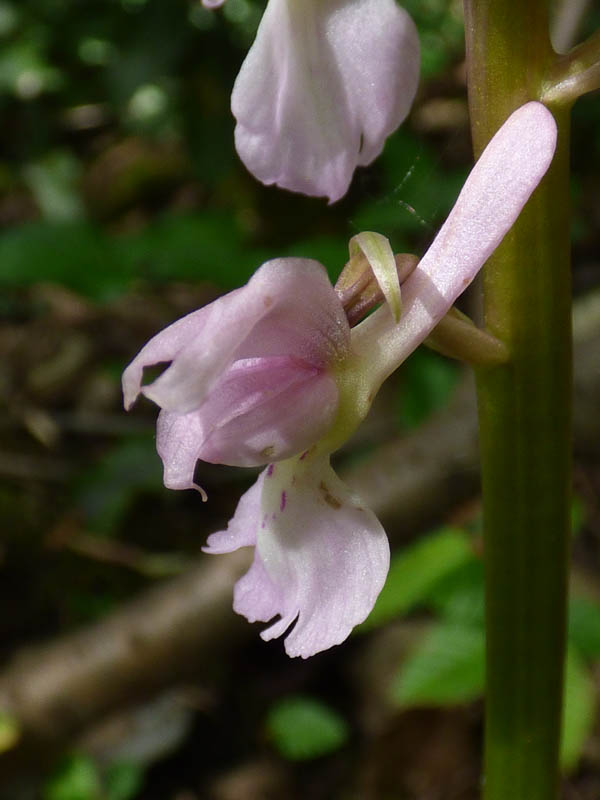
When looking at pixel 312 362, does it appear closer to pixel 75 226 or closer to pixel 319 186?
pixel 319 186

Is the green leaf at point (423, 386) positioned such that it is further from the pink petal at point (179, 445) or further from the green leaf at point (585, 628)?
the pink petal at point (179, 445)

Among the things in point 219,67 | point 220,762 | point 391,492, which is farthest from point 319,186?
point 219,67

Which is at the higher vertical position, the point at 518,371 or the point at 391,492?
the point at 518,371

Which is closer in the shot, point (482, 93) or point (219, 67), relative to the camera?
point (482, 93)

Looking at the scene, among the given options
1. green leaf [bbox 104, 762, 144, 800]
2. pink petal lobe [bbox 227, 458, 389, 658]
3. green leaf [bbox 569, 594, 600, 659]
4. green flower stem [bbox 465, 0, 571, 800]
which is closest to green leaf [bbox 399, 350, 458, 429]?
green leaf [bbox 569, 594, 600, 659]

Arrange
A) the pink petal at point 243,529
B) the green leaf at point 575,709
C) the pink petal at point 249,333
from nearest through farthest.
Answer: the pink petal at point 249,333 < the pink petal at point 243,529 < the green leaf at point 575,709

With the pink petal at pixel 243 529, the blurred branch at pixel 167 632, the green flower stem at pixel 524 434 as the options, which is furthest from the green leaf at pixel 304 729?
the pink petal at pixel 243 529
